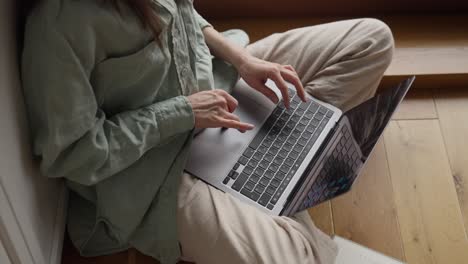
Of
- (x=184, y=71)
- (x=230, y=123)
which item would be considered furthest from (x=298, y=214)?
(x=184, y=71)

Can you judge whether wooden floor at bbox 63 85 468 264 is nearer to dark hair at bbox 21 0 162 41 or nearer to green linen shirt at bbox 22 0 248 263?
green linen shirt at bbox 22 0 248 263

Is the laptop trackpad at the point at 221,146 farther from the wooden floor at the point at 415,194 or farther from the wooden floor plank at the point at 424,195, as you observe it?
the wooden floor plank at the point at 424,195

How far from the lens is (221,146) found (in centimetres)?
96

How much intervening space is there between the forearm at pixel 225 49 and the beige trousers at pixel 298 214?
94 mm

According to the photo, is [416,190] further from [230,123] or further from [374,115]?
[230,123]

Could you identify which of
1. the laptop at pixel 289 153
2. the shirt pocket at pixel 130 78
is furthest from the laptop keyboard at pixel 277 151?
the shirt pocket at pixel 130 78

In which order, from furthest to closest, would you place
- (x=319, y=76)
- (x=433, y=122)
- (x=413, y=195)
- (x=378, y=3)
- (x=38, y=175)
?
(x=378, y=3) < (x=433, y=122) < (x=413, y=195) < (x=319, y=76) < (x=38, y=175)

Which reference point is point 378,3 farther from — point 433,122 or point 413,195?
point 413,195

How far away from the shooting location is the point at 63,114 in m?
0.72

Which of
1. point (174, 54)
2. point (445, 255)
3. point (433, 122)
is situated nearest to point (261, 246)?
point (174, 54)

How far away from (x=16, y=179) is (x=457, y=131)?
96 centimetres

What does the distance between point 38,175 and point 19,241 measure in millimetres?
108

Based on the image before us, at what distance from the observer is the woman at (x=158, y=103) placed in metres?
0.72

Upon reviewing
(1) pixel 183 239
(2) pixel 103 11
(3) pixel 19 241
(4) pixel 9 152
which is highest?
(2) pixel 103 11
